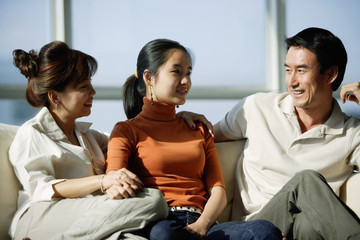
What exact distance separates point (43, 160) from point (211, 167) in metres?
0.71

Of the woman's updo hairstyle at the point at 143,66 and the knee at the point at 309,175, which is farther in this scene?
the woman's updo hairstyle at the point at 143,66

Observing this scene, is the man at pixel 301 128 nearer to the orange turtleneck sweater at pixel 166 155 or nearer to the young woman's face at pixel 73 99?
the orange turtleneck sweater at pixel 166 155

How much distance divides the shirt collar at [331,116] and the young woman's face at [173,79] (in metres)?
→ 0.50

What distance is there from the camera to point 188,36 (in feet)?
14.0

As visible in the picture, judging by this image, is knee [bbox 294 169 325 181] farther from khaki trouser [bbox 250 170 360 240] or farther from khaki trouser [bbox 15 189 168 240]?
khaki trouser [bbox 15 189 168 240]

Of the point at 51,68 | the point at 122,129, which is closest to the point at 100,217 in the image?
the point at 122,129

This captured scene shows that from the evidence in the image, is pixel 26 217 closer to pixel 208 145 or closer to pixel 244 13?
pixel 208 145

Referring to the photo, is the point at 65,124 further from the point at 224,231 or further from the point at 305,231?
the point at 305,231

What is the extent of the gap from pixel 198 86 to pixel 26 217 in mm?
2552

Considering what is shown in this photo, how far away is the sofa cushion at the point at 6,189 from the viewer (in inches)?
79.0

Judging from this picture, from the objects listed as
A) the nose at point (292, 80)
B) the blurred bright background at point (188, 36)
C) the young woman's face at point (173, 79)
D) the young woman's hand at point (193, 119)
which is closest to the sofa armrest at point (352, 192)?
the nose at point (292, 80)

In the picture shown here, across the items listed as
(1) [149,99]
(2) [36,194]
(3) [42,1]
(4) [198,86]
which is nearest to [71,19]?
(3) [42,1]

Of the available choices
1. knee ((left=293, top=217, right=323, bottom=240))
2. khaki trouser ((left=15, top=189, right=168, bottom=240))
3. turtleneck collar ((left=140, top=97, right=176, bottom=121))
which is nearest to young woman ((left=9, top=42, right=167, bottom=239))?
khaki trouser ((left=15, top=189, right=168, bottom=240))

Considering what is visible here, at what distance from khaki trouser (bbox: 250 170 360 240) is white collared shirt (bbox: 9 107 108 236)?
759 mm
